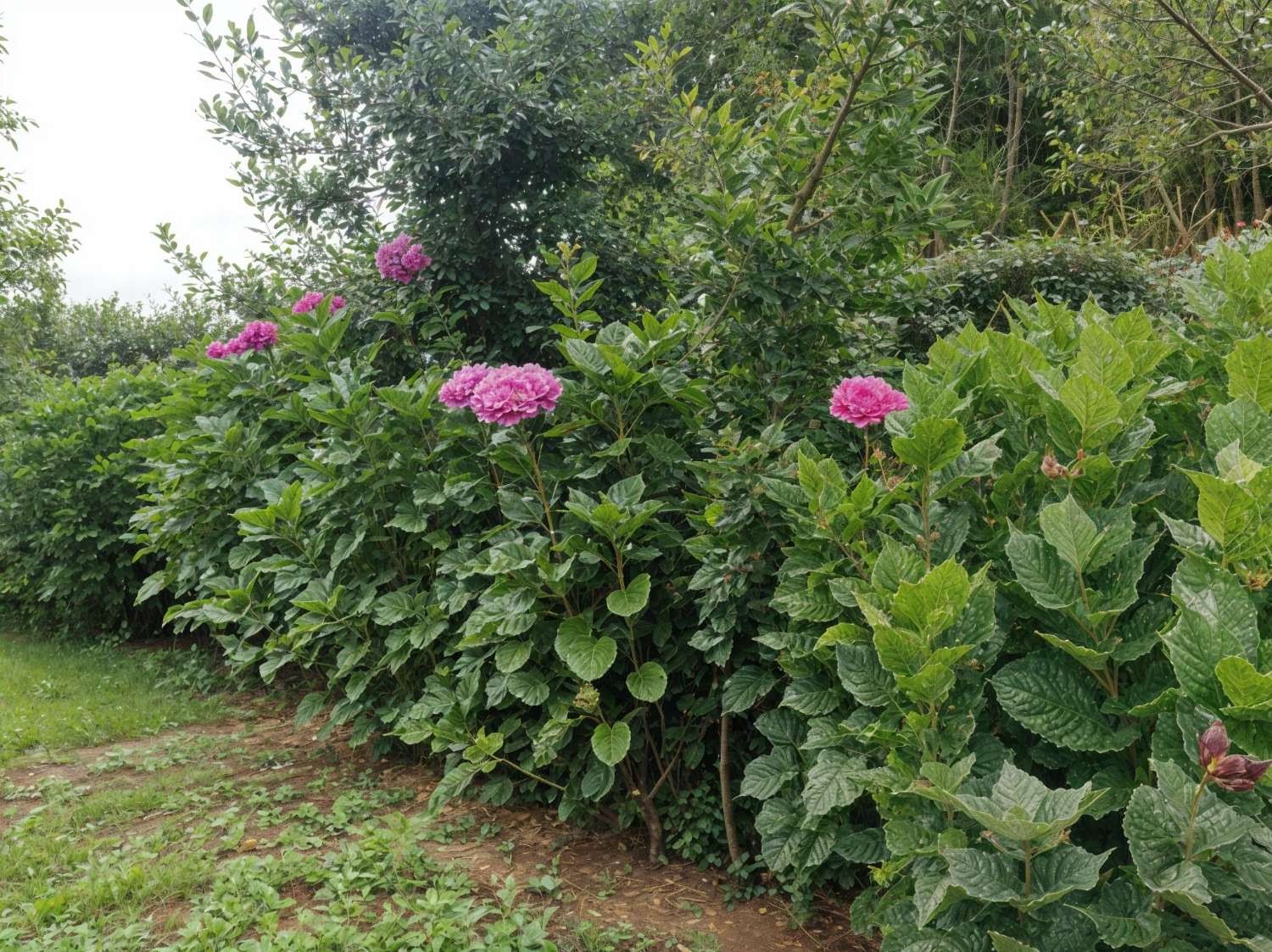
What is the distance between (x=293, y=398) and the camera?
3.95 metres

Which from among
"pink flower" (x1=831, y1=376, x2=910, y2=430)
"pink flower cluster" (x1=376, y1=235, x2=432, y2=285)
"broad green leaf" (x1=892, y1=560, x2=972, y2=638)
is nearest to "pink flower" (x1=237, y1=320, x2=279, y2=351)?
"pink flower cluster" (x1=376, y1=235, x2=432, y2=285)

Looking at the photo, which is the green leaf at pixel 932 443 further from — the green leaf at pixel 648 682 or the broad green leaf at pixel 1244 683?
the green leaf at pixel 648 682

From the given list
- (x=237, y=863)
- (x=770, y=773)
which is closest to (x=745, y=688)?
(x=770, y=773)

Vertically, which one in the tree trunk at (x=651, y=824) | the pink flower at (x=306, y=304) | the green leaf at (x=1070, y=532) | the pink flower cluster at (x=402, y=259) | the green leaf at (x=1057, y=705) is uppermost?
the pink flower cluster at (x=402, y=259)

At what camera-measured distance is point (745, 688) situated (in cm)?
255

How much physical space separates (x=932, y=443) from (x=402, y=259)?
3.23 meters

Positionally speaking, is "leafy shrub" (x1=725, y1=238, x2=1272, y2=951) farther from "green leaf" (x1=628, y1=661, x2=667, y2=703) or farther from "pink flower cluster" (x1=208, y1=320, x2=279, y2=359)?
"pink flower cluster" (x1=208, y1=320, x2=279, y2=359)

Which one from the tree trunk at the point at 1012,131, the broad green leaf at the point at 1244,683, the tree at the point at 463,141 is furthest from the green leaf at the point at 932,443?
the tree trunk at the point at 1012,131

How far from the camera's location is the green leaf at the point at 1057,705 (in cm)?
155

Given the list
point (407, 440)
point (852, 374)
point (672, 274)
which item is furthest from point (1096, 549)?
point (672, 274)

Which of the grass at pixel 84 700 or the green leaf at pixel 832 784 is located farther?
the grass at pixel 84 700

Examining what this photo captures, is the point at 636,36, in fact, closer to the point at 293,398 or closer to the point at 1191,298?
the point at 293,398

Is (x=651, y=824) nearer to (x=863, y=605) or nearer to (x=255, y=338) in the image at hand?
(x=863, y=605)

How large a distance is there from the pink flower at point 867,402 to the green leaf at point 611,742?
1.17m
